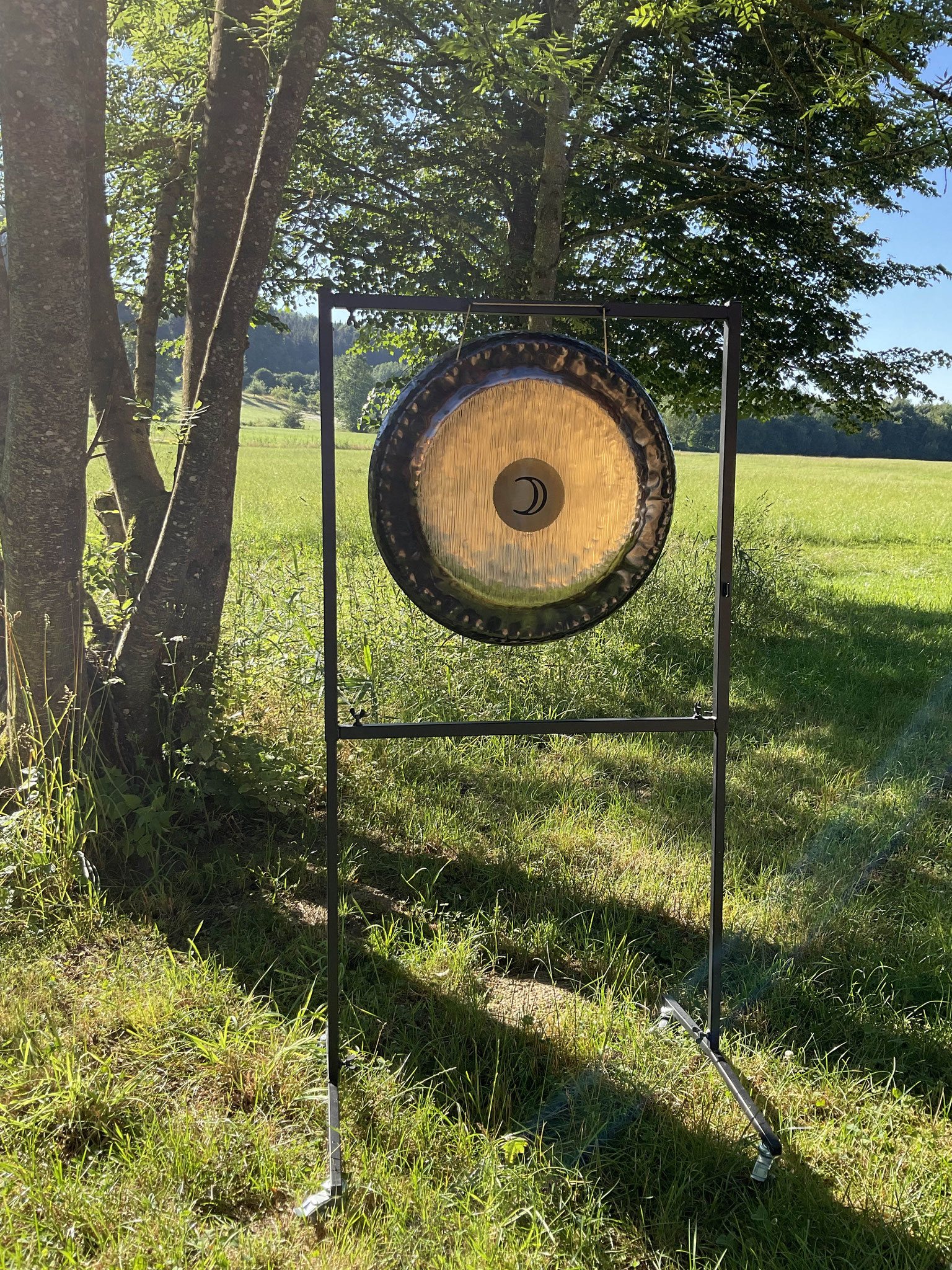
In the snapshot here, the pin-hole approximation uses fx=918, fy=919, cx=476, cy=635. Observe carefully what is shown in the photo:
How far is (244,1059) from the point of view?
2555mm

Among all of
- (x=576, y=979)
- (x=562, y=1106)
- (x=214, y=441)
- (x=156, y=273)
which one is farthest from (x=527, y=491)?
(x=156, y=273)

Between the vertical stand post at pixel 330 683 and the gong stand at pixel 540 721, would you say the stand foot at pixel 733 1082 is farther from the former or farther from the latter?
the vertical stand post at pixel 330 683

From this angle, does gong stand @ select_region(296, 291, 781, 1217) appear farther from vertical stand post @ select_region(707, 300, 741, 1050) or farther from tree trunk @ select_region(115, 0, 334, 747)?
tree trunk @ select_region(115, 0, 334, 747)

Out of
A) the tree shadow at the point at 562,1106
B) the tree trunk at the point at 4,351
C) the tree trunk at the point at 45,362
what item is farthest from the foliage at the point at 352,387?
the tree shadow at the point at 562,1106

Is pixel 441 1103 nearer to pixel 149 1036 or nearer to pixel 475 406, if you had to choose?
pixel 149 1036

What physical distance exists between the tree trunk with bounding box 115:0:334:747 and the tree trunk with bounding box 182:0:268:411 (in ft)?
0.49

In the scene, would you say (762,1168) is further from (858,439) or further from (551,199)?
(858,439)

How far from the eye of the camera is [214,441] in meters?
3.73

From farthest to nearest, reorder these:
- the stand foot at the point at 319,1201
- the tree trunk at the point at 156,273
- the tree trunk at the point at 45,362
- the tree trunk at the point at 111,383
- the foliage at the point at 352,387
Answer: the foliage at the point at 352,387 < the tree trunk at the point at 156,273 < the tree trunk at the point at 111,383 < the tree trunk at the point at 45,362 < the stand foot at the point at 319,1201

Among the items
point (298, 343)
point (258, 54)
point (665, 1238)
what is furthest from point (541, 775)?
point (298, 343)

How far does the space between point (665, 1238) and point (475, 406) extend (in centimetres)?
194

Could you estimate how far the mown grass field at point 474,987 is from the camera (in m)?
2.09

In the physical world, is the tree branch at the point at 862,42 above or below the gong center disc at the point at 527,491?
above

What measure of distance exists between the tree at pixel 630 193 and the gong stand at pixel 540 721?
420cm
